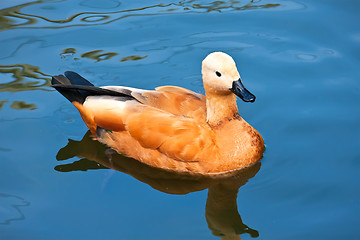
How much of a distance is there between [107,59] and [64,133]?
1609 millimetres

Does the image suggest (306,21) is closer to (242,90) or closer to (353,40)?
(353,40)

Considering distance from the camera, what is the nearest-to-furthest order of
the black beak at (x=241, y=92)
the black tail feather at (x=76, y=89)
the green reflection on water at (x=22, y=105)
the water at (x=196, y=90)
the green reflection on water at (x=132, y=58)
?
the water at (x=196, y=90) < the black beak at (x=241, y=92) < the black tail feather at (x=76, y=89) < the green reflection on water at (x=22, y=105) < the green reflection on water at (x=132, y=58)

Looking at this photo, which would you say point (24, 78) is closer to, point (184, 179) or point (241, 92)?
point (184, 179)

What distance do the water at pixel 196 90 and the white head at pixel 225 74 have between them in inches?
38.5

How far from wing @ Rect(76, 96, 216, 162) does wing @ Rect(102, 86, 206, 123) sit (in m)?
0.14

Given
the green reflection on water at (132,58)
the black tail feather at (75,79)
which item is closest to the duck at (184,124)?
the black tail feather at (75,79)

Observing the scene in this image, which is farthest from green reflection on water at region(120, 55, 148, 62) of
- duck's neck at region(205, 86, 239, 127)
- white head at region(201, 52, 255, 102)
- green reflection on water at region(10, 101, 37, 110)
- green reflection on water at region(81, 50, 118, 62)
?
white head at region(201, 52, 255, 102)

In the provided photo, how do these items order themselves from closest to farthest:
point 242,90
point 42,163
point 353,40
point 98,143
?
point 242,90
point 42,163
point 98,143
point 353,40

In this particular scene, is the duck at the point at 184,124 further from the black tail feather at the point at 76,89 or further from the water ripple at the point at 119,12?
the water ripple at the point at 119,12

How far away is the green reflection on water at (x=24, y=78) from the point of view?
24.3 ft

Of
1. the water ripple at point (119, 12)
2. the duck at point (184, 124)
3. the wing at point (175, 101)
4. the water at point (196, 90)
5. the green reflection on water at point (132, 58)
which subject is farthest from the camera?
the water ripple at point (119, 12)

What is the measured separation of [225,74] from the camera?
5.57 metres

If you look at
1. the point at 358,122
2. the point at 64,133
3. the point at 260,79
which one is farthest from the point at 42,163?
the point at 358,122

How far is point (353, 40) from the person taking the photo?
7.85m
